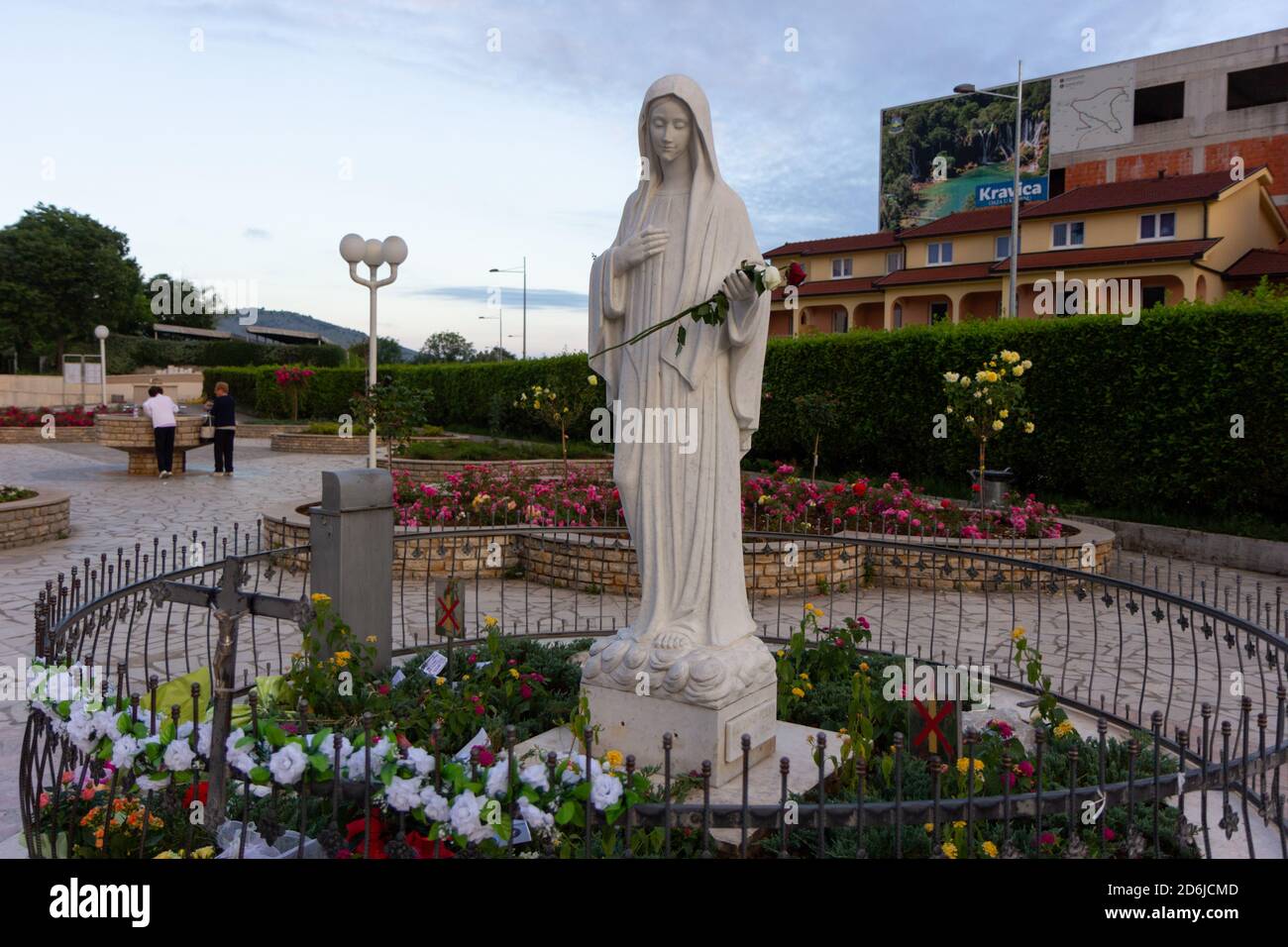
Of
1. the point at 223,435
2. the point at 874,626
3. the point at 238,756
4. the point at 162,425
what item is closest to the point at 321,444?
the point at 223,435

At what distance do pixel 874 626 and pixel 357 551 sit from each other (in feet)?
14.8

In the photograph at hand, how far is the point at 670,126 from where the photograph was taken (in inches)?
145

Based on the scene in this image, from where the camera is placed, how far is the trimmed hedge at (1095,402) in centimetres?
1118

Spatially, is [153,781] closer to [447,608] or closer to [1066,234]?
[447,608]

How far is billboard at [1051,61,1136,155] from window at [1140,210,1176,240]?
1154cm

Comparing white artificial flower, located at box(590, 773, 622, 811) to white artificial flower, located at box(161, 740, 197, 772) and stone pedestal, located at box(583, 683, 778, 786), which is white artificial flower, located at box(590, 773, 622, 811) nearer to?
stone pedestal, located at box(583, 683, 778, 786)

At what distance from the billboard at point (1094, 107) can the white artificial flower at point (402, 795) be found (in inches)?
1747

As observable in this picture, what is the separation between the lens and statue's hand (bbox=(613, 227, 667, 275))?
371 cm

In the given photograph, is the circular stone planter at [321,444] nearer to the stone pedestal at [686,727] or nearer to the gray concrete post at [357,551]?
the gray concrete post at [357,551]

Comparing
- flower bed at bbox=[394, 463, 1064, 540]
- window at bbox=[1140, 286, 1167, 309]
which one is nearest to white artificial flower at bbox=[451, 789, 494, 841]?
flower bed at bbox=[394, 463, 1064, 540]
